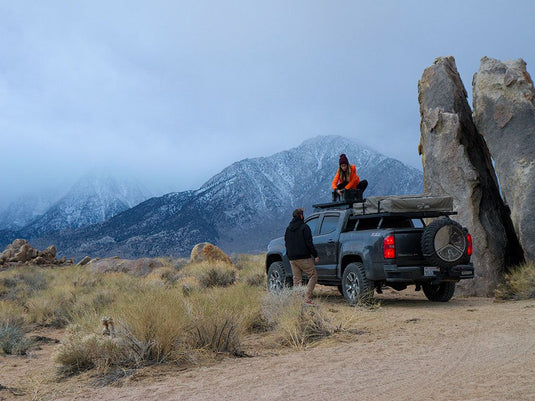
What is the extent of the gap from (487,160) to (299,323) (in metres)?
10.6

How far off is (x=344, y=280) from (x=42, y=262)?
33254mm

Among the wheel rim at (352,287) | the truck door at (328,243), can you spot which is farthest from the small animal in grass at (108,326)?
the truck door at (328,243)

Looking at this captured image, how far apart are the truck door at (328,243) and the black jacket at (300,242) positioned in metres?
1.15

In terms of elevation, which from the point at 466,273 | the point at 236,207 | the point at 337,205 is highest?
the point at 236,207

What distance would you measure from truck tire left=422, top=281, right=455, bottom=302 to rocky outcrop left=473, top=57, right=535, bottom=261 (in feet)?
7.72

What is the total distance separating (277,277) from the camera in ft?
43.9

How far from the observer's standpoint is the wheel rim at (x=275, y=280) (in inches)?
519

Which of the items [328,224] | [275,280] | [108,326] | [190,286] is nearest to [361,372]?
[108,326]

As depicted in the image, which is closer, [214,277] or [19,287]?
[214,277]

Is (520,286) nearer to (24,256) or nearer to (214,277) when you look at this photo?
(214,277)

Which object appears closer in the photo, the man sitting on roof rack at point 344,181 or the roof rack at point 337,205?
the roof rack at point 337,205

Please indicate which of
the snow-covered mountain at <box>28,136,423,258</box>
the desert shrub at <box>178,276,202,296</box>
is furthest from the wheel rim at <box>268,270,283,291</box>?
the snow-covered mountain at <box>28,136,423,258</box>

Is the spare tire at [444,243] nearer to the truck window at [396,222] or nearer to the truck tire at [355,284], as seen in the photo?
the truck window at [396,222]

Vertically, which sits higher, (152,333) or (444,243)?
(444,243)
